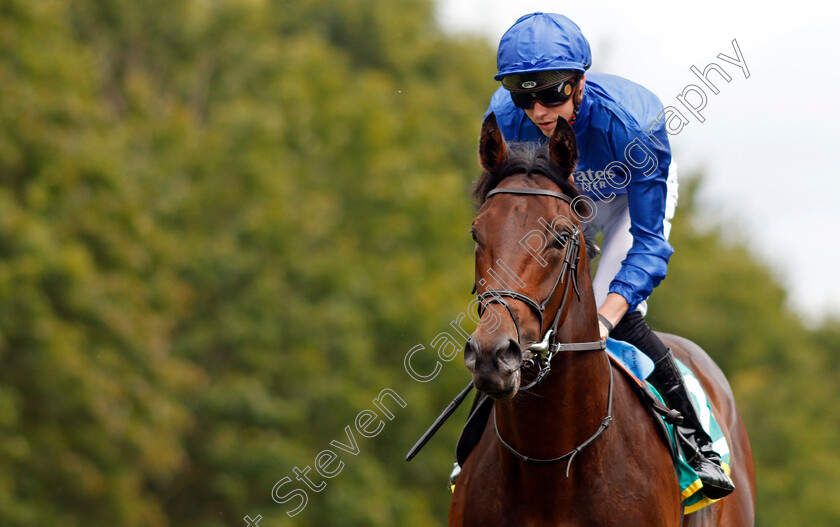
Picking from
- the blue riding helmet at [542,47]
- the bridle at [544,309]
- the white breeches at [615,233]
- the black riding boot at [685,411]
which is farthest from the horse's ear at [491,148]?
the black riding boot at [685,411]

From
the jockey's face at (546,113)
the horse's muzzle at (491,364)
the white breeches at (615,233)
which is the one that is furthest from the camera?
the white breeches at (615,233)

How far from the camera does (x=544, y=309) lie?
4449 mm

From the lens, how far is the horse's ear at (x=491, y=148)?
483cm

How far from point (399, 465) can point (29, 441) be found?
957cm

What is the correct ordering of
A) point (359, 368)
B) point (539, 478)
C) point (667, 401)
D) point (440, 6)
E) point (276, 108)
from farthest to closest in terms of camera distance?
point (440, 6) → point (276, 108) → point (359, 368) → point (667, 401) → point (539, 478)

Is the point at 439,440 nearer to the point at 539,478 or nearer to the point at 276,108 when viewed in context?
the point at 276,108

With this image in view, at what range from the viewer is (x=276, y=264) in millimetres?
25812

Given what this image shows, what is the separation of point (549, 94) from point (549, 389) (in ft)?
4.68

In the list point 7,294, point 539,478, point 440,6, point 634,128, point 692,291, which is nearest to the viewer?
point 539,478

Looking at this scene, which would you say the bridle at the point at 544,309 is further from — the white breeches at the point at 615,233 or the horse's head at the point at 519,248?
the white breeches at the point at 615,233

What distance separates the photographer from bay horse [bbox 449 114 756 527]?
172 inches

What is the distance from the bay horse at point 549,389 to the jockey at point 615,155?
349mm

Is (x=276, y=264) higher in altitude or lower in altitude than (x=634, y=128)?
higher

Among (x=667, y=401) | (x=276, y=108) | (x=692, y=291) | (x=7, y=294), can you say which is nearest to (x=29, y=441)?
(x=7, y=294)
